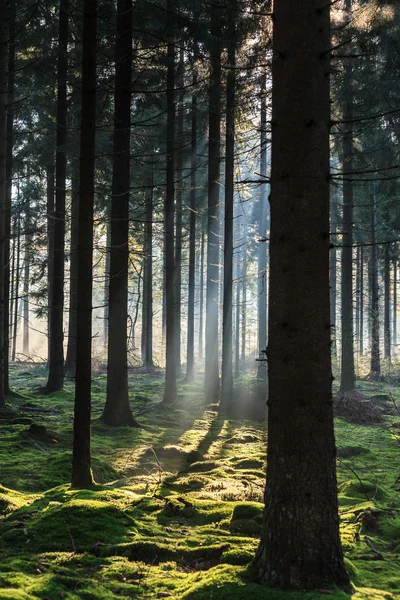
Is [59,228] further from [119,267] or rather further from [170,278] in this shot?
[119,267]

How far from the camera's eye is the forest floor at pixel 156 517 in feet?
13.8

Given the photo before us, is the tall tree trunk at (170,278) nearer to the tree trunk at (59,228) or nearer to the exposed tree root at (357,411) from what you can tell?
the tree trunk at (59,228)

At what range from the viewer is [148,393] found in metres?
19.7

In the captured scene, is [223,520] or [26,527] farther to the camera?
[223,520]

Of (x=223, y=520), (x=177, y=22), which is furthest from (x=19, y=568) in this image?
(x=177, y=22)

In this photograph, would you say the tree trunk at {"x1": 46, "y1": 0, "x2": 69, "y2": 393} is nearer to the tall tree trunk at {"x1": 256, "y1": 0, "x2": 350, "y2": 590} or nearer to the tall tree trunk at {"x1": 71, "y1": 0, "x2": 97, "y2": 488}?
the tall tree trunk at {"x1": 71, "y1": 0, "x2": 97, "y2": 488}

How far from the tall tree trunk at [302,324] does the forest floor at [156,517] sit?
347 millimetres

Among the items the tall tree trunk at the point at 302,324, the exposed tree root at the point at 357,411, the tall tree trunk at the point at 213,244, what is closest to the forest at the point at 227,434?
the tall tree trunk at the point at 302,324

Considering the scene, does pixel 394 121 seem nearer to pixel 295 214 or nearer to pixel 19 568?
pixel 295 214

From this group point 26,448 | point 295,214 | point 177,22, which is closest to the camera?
point 295,214

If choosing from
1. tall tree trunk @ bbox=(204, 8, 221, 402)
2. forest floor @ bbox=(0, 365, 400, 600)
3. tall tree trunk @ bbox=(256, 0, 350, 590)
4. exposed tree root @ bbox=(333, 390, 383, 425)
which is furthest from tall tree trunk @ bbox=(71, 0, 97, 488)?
exposed tree root @ bbox=(333, 390, 383, 425)

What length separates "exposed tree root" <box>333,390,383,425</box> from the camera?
605 inches

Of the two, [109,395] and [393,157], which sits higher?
[393,157]

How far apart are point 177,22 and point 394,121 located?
8.25 metres
